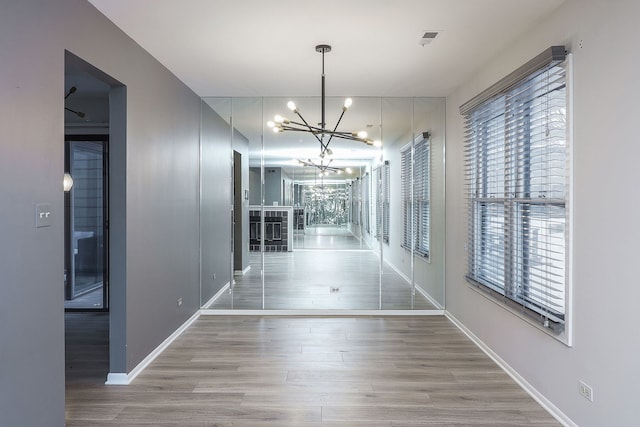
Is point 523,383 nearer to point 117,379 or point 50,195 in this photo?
point 117,379

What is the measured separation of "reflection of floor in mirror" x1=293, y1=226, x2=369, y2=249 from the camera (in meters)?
7.40

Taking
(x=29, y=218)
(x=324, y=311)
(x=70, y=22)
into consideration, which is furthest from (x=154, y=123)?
(x=324, y=311)

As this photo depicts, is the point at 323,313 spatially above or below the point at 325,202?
below

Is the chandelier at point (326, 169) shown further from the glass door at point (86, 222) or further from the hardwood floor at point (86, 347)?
the hardwood floor at point (86, 347)

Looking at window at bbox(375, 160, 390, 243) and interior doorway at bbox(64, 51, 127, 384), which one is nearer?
interior doorway at bbox(64, 51, 127, 384)

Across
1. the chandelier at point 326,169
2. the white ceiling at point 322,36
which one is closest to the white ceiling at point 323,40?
the white ceiling at point 322,36

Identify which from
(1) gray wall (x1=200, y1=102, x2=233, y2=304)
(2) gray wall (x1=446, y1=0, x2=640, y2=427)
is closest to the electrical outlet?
(2) gray wall (x1=446, y1=0, x2=640, y2=427)

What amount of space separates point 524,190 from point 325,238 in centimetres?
470

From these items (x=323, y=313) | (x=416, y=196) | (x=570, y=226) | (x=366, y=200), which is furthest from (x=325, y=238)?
(x=570, y=226)

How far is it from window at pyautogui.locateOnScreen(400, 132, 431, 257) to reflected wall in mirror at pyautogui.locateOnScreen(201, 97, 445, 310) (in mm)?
15

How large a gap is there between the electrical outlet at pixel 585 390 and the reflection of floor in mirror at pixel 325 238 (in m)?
4.79

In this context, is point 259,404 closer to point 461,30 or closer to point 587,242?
point 587,242

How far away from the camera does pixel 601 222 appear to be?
7.95 feet

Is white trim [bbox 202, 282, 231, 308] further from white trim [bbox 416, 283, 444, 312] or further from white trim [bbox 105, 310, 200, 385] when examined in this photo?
white trim [bbox 416, 283, 444, 312]
